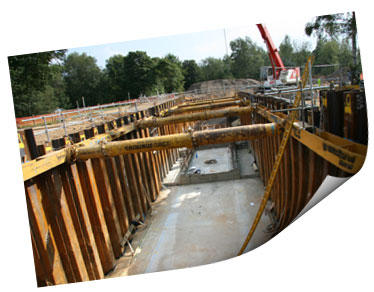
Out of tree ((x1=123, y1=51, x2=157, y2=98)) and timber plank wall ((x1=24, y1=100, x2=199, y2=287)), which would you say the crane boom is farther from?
tree ((x1=123, y1=51, x2=157, y2=98))

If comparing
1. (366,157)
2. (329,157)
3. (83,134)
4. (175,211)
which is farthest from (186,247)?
(366,157)

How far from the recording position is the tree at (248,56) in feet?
194

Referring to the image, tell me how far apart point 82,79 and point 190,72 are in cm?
3954

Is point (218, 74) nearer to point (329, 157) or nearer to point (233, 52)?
point (233, 52)

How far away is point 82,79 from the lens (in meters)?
38.1

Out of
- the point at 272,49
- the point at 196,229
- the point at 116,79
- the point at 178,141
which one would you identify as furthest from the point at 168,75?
the point at 178,141

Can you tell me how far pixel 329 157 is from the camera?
167 inches

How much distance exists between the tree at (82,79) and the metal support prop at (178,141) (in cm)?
3140

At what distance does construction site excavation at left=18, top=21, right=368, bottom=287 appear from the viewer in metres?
5.13

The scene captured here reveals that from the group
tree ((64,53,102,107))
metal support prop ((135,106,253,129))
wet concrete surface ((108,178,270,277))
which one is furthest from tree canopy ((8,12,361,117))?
wet concrete surface ((108,178,270,277))

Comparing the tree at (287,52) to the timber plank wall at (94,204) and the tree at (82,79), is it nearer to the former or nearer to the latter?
the timber plank wall at (94,204)

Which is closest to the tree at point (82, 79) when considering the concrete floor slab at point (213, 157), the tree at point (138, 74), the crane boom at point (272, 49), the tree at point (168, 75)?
the tree at point (138, 74)

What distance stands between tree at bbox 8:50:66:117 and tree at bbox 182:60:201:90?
56.2 meters

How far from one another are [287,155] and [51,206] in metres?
6.77
